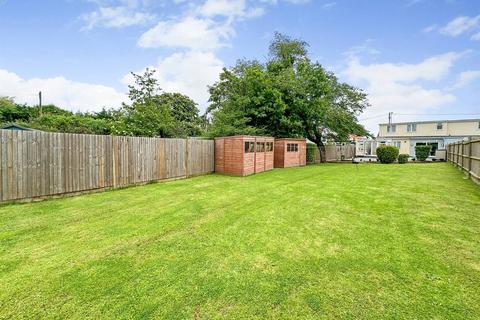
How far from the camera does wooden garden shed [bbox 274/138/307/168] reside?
15.8m

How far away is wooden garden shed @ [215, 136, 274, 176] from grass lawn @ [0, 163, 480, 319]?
5700 mm

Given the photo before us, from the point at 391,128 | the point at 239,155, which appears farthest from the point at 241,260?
the point at 391,128

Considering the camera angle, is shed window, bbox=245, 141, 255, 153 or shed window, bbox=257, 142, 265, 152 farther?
shed window, bbox=257, 142, 265, 152

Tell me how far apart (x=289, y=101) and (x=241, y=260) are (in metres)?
15.6

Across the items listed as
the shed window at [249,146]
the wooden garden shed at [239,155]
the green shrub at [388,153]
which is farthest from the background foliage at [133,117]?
the green shrub at [388,153]

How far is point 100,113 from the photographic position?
101 ft

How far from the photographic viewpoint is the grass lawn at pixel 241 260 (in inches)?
86.0

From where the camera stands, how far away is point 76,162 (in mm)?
6824

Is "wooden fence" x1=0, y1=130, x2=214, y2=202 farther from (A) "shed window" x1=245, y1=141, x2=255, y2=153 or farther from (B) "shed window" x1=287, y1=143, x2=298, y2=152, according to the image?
(B) "shed window" x1=287, y1=143, x2=298, y2=152

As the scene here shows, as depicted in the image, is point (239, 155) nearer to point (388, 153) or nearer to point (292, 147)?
point (292, 147)

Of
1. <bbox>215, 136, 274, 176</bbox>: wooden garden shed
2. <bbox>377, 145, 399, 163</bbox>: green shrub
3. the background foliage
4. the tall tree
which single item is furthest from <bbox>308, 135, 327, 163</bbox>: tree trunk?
the background foliage

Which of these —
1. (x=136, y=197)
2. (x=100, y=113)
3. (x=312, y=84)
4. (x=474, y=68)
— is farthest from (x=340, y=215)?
(x=100, y=113)

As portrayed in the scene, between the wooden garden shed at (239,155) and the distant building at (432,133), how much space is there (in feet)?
69.6

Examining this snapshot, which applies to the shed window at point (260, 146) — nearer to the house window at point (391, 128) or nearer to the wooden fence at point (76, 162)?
the wooden fence at point (76, 162)
